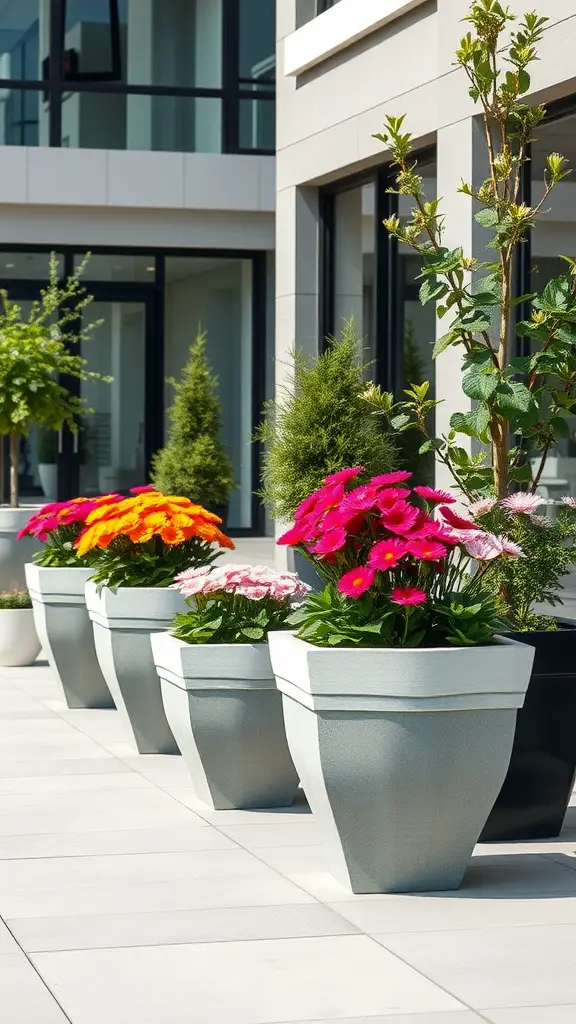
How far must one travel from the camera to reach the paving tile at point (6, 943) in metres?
5.09

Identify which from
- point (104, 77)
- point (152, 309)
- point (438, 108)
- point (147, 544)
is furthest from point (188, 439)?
point (147, 544)

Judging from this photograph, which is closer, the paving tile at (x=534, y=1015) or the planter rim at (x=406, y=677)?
the paving tile at (x=534, y=1015)

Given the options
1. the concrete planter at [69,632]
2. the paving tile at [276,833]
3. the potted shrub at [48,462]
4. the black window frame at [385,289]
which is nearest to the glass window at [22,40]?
the potted shrub at [48,462]

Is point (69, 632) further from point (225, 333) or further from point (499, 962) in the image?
point (225, 333)

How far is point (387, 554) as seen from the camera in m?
5.75

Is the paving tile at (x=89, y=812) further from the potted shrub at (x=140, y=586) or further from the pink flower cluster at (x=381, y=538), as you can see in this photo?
the pink flower cluster at (x=381, y=538)

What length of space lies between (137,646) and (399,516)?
2956 millimetres

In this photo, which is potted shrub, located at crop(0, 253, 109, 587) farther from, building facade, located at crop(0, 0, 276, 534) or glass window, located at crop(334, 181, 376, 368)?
building facade, located at crop(0, 0, 276, 534)

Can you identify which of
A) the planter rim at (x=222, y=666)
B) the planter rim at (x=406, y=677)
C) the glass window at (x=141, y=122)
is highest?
the glass window at (x=141, y=122)

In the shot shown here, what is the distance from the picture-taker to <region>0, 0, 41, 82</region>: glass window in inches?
940

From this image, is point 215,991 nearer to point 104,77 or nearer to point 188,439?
point 188,439

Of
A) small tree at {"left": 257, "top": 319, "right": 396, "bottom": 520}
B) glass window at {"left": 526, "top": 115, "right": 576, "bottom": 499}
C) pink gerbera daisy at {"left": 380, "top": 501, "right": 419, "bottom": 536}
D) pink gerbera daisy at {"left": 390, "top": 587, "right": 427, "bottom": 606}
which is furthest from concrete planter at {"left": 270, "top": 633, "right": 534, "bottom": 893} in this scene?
small tree at {"left": 257, "top": 319, "right": 396, "bottom": 520}

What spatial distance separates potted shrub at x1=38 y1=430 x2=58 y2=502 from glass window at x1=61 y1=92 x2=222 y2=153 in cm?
426

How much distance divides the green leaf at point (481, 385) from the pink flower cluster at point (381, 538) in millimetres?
799
